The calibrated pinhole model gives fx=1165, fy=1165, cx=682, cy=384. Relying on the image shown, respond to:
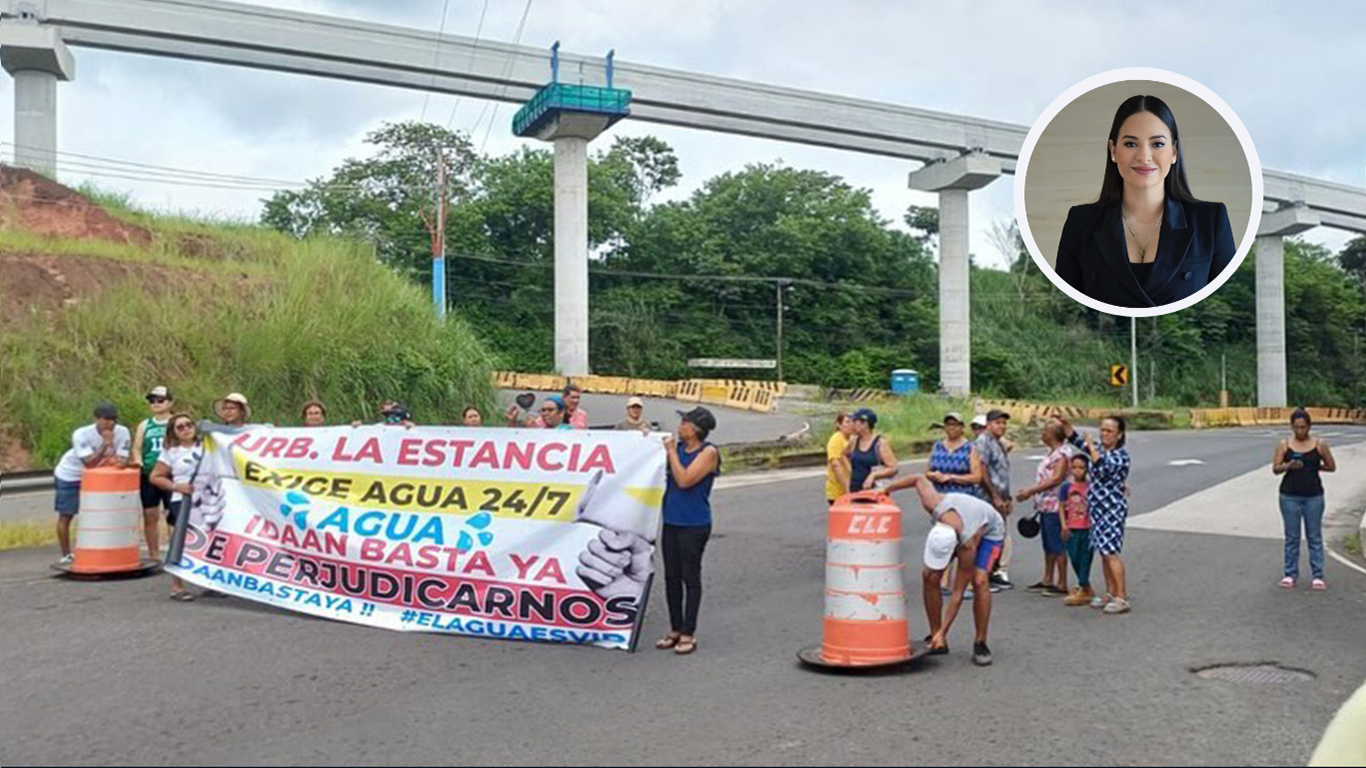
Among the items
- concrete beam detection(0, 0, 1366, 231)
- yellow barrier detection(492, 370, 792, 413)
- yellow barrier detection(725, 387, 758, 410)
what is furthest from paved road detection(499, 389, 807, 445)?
concrete beam detection(0, 0, 1366, 231)

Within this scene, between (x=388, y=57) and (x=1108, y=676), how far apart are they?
39.9m

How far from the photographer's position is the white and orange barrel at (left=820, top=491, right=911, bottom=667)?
727 cm

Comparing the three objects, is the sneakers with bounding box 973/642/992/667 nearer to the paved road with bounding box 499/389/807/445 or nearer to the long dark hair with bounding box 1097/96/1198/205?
the long dark hair with bounding box 1097/96/1198/205

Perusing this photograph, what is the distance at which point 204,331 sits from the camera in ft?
73.0

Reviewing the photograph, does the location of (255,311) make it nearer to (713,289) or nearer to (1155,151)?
(1155,151)

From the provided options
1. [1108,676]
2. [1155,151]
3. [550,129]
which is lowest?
[1108,676]

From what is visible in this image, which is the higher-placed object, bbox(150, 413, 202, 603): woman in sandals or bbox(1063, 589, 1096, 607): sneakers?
bbox(150, 413, 202, 603): woman in sandals

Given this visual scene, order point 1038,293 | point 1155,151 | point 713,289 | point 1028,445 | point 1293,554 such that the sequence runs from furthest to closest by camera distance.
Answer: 1. point 1038,293
2. point 713,289
3. point 1028,445
4. point 1293,554
5. point 1155,151

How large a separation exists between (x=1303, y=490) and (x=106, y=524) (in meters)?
11.3

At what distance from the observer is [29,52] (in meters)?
37.3

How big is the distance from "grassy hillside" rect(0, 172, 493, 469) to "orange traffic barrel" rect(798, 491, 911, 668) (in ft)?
47.8

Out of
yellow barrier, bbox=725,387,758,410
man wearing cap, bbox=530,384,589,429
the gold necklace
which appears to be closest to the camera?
the gold necklace

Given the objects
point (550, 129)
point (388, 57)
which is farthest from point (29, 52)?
point (550, 129)

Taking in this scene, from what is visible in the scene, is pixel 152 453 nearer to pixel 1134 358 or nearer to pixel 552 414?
pixel 552 414
